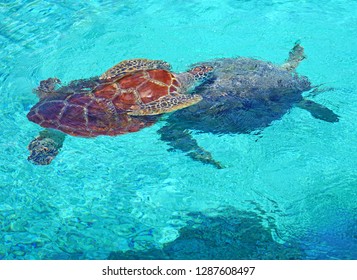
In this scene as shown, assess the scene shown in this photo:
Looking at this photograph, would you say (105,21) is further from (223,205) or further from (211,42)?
(223,205)

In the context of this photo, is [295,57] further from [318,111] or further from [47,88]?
[47,88]

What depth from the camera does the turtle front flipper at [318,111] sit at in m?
5.45

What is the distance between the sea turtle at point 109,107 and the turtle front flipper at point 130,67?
0.13m

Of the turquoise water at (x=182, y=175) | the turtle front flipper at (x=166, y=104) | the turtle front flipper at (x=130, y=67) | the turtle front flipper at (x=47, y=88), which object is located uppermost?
the turtle front flipper at (x=130, y=67)

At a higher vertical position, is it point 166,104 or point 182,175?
point 166,104

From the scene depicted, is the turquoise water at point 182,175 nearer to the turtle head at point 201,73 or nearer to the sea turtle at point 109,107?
the sea turtle at point 109,107

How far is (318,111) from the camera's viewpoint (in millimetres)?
5535

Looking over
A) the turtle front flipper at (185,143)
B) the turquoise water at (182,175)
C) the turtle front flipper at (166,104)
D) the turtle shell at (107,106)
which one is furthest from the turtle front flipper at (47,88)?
the turtle front flipper at (185,143)

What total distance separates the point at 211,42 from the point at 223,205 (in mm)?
3400

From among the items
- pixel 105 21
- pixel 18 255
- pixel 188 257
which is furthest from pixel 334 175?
pixel 105 21

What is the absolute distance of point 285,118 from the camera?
18.4 ft

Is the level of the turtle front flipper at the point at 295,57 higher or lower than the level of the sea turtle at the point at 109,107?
lower

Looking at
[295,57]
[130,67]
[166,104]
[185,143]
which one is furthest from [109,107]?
[295,57]

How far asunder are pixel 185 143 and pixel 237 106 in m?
0.87
